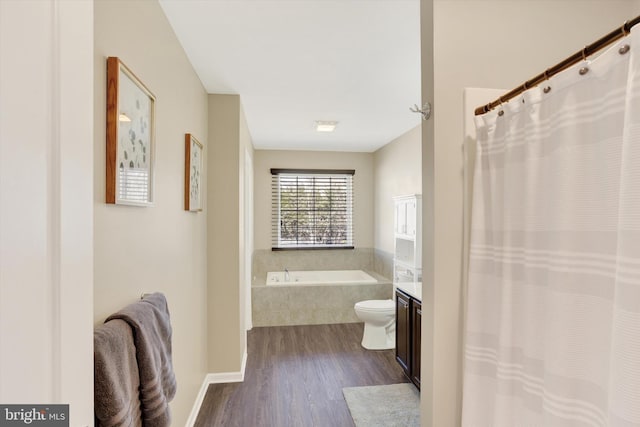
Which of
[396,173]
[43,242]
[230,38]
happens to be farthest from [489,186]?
[396,173]

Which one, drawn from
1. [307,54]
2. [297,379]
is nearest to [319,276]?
[297,379]

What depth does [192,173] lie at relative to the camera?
226 cm

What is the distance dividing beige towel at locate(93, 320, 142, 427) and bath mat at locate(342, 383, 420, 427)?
181 centimetres

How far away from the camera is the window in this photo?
5.39 meters

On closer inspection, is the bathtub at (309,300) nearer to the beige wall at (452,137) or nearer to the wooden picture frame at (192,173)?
the wooden picture frame at (192,173)

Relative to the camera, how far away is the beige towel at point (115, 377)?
90 cm

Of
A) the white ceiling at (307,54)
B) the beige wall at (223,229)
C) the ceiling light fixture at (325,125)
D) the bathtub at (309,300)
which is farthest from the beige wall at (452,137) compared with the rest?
the bathtub at (309,300)

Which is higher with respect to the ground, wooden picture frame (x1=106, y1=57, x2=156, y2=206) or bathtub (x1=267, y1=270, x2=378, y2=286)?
wooden picture frame (x1=106, y1=57, x2=156, y2=206)

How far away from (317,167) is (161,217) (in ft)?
12.9

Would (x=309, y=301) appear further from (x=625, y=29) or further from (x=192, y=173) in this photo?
(x=625, y=29)

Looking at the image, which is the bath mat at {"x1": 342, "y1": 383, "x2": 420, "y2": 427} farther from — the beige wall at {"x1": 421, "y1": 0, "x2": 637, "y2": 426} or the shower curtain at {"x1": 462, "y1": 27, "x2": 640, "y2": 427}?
the shower curtain at {"x1": 462, "y1": 27, "x2": 640, "y2": 427}

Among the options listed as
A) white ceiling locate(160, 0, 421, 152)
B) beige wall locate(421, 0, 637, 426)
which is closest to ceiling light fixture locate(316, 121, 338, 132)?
white ceiling locate(160, 0, 421, 152)

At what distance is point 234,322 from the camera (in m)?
2.93

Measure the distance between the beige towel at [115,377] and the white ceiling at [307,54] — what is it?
158 cm
